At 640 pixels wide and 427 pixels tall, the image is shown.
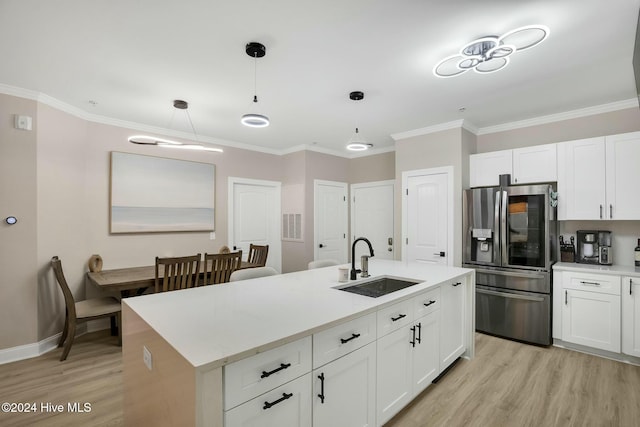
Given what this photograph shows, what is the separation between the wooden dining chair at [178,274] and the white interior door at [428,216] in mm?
2844

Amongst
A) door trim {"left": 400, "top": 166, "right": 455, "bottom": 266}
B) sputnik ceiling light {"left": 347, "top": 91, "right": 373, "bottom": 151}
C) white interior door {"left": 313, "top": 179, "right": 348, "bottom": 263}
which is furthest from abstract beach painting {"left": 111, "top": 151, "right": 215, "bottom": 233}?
door trim {"left": 400, "top": 166, "right": 455, "bottom": 266}

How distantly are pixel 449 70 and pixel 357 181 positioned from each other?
343 centimetres

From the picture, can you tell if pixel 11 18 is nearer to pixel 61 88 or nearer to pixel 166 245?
pixel 61 88

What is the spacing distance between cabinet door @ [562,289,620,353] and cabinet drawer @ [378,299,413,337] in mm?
2326

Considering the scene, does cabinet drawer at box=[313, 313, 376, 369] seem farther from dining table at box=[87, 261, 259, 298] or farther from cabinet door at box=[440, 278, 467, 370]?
dining table at box=[87, 261, 259, 298]

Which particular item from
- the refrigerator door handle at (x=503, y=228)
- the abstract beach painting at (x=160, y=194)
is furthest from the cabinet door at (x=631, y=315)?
the abstract beach painting at (x=160, y=194)

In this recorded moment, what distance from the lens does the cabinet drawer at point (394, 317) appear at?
5.93ft

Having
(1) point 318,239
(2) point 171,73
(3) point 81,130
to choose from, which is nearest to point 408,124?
(1) point 318,239

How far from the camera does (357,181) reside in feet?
19.0

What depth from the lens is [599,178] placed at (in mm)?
3186

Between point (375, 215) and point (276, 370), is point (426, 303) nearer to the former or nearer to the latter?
point (276, 370)

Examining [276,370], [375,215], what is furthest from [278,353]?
[375,215]

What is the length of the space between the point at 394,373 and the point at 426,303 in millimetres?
563

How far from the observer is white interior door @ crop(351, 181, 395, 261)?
5230mm
